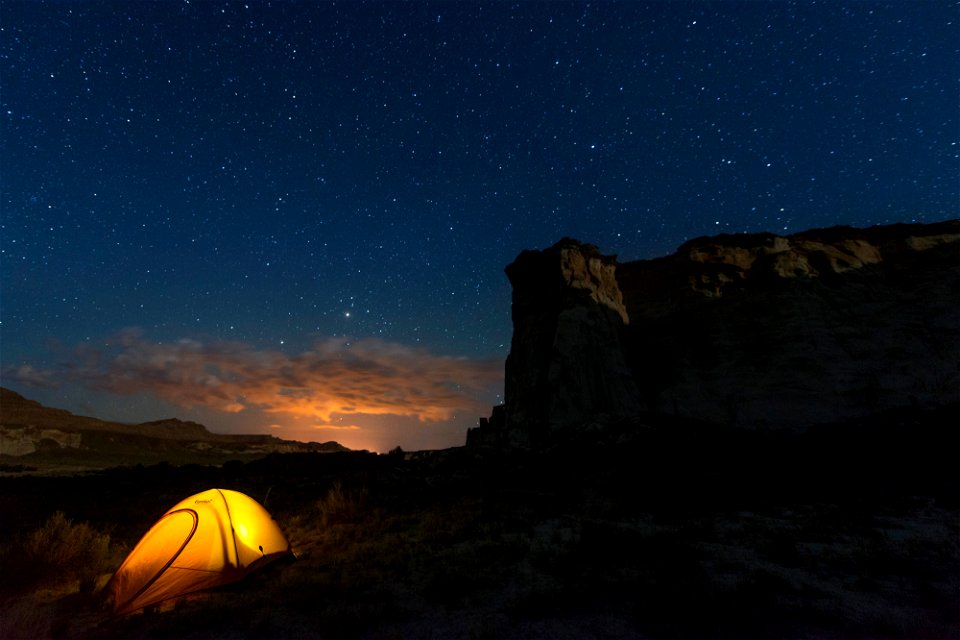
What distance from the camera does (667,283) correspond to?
3541 centimetres

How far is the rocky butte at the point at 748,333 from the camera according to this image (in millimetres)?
26781

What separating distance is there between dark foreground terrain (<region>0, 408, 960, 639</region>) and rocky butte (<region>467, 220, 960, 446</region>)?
32.4ft

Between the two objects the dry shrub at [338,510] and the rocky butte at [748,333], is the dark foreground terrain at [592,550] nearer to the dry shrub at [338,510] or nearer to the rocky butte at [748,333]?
the dry shrub at [338,510]

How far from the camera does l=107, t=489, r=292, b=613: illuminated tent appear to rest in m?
6.76

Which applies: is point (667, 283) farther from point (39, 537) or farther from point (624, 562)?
point (39, 537)

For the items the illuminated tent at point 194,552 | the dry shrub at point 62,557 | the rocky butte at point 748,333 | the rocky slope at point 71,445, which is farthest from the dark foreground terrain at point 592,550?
the rocky slope at point 71,445

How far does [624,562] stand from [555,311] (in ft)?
82.6

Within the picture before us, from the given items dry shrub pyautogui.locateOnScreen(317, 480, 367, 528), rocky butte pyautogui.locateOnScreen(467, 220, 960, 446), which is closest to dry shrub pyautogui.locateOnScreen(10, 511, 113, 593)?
dry shrub pyautogui.locateOnScreen(317, 480, 367, 528)

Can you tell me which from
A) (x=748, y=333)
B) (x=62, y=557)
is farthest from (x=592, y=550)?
(x=748, y=333)

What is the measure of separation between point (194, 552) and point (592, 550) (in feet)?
23.5

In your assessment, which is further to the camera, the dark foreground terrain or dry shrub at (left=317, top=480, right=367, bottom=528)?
dry shrub at (left=317, top=480, right=367, bottom=528)

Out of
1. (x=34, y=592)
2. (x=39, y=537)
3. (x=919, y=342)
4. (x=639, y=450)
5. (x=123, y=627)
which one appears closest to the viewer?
(x=123, y=627)

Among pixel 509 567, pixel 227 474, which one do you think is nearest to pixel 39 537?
pixel 509 567

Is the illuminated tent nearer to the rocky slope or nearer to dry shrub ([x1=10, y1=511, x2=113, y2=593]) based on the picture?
dry shrub ([x1=10, y1=511, x2=113, y2=593])
